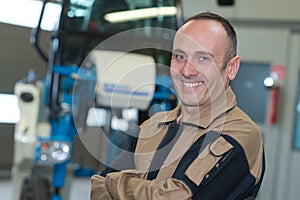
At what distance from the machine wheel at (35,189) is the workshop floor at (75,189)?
1.56 metres

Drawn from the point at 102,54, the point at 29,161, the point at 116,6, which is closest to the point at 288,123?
the point at 116,6

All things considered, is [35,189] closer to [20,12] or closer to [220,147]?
[20,12]

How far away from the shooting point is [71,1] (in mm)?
3637

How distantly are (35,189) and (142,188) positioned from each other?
8.60 feet

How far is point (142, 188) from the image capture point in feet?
3.76

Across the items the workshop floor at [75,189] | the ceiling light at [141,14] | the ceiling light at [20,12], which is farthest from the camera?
the workshop floor at [75,189]

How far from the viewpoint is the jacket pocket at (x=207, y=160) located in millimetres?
1131

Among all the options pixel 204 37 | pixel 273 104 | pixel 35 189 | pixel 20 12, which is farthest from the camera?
pixel 273 104

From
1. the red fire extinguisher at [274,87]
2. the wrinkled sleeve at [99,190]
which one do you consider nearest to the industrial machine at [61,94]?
the wrinkled sleeve at [99,190]

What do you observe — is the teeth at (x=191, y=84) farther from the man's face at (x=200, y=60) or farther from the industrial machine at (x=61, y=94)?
the industrial machine at (x=61, y=94)

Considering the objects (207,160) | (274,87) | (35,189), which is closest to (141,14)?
(35,189)

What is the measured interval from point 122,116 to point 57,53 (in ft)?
6.73

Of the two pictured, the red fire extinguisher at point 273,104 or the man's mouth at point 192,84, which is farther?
the red fire extinguisher at point 273,104

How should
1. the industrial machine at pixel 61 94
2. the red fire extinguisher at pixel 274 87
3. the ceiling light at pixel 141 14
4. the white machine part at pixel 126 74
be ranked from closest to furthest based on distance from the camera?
1. the white machine part at pixel 126 74
2. the industrial machine at pixel 61 94
3. the ceiling light at pixel 141 14
4. the red fire extinguisher at pixel 274 87
